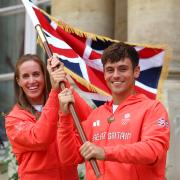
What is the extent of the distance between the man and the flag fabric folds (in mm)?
1206

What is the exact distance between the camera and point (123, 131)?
282 centimetres

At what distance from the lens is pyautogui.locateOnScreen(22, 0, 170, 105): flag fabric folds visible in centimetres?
425

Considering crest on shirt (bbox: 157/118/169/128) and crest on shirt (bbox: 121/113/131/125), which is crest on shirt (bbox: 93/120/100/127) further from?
crest on shirt (bbox: 157/118/169/128)

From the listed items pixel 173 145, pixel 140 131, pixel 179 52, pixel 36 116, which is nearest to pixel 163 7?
pixel 179 52

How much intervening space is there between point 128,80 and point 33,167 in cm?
82

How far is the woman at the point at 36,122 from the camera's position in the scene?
10.5 ft

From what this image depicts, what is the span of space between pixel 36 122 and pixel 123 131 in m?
0.64

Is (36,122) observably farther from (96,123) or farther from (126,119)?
(126,119)

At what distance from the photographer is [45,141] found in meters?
3.21

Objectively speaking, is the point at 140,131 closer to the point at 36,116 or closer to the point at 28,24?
the point at 36,116

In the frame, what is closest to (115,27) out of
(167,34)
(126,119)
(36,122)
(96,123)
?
(167,34)

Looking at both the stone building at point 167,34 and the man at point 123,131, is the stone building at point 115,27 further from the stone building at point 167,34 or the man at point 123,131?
the man at point 123,131

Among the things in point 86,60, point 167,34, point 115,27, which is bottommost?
point 86,60

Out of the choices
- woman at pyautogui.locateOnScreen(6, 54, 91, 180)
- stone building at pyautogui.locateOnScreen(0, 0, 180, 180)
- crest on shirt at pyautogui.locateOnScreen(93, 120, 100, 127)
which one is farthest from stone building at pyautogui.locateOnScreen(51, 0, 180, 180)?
crest on shirt at pyautogui.locateOnScreen(93, 120, 100, 127)
